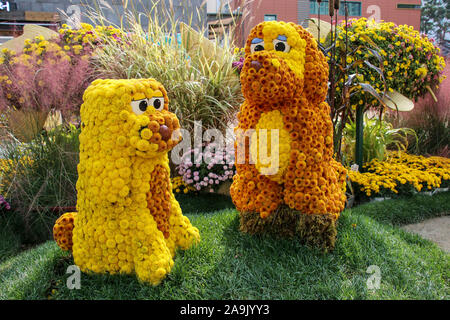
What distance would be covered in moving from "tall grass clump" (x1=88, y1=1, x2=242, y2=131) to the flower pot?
956 mm

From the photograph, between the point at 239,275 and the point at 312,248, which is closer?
the point at 239,275

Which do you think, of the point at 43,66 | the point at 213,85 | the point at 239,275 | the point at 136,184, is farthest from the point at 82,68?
the point at 239,275

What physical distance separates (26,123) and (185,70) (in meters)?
1.63

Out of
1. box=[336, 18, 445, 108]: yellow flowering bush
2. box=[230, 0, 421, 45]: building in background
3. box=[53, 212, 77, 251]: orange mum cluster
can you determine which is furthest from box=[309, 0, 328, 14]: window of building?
box=[53, 212, 77, 251]: orange mum cluster

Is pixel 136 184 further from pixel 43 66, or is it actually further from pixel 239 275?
pixel 43 66

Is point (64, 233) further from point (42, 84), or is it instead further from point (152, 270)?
point (42, 84)

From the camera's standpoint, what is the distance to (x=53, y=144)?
307 centimetres

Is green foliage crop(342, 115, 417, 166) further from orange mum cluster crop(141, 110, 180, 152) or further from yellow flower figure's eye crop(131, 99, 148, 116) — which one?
yellow flower figure's eye crop(131, 99, 148, 116)

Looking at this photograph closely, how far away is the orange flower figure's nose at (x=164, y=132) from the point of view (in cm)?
177

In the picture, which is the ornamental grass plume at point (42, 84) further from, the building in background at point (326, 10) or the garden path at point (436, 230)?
the building in background at point (326, 10)

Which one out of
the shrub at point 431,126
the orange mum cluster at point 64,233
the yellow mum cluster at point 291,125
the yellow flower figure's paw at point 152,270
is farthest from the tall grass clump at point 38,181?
the shrub at point 431,126

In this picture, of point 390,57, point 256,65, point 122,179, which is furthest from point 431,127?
point 122,179

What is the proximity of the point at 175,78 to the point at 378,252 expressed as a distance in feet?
8.64

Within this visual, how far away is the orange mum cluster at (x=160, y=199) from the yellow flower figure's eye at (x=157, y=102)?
335mm
